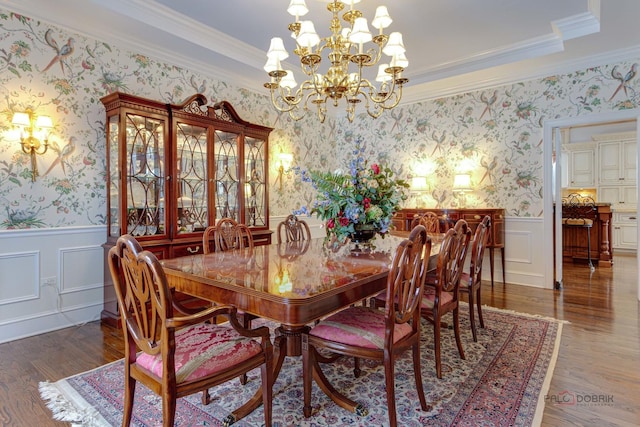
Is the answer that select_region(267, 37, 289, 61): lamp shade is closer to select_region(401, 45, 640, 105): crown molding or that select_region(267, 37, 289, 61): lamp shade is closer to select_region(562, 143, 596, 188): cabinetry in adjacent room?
select_region(401, 45, 640, 105): crown molding

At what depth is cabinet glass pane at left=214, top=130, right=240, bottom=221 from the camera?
3725mm

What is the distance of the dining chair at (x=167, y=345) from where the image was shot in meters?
1.29

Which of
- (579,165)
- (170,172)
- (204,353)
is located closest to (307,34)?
(170,172)

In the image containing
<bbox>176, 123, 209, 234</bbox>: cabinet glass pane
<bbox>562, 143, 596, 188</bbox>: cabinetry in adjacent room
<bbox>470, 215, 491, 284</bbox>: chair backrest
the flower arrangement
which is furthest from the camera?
<bbox>562, 143, 596, 188</bbox>: cabinetry in adjacent room

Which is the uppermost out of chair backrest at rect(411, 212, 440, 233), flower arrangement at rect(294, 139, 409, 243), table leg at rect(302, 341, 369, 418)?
flower arrangement at rect(294, 139, 409, 243)

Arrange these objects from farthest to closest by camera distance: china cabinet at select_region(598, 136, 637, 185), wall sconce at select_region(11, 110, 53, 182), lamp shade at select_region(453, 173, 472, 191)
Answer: china cabinet at select_region(598, 136, 637, 185)
lamp shade at select_region(453, 173, 472, 191)
wall sconce at select_region(11, 110, 53, 182)

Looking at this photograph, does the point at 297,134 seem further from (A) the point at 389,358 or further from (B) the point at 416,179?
(A) the point at 389,358

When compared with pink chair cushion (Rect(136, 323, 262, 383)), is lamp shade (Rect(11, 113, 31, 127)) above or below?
above

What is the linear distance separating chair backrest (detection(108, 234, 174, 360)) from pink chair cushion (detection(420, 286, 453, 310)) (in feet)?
4.83

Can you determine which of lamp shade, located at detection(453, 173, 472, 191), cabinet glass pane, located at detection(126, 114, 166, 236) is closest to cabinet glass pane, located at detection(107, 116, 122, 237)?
cabinet glass pane, located at detection(126, 114, 166, 236)

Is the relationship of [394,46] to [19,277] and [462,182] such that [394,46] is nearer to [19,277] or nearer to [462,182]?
[462,182]

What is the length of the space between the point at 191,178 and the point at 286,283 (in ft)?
7.63

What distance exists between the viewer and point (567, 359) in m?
2.35

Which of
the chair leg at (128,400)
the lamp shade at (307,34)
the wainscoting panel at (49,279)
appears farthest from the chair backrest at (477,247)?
the wainscoting panel at (49,279)
